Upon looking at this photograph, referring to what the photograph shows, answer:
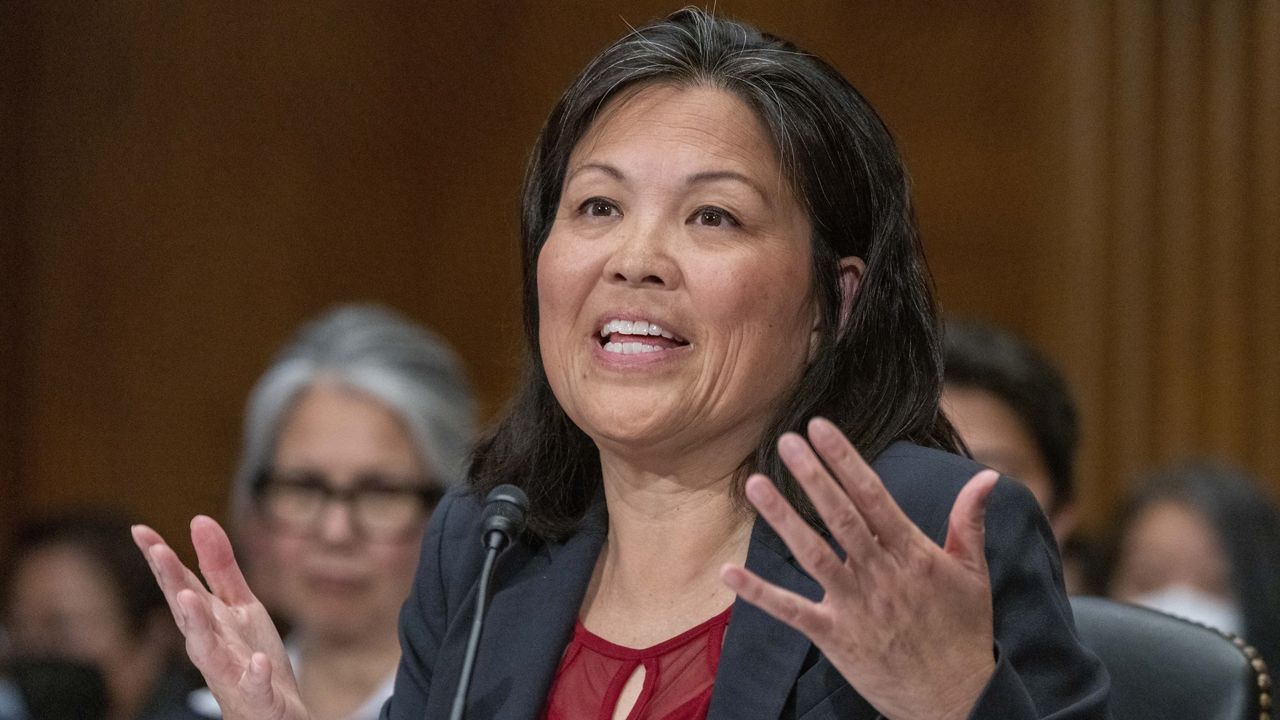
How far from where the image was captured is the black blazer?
1.73 meters

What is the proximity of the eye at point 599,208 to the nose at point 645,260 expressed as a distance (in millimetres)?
75

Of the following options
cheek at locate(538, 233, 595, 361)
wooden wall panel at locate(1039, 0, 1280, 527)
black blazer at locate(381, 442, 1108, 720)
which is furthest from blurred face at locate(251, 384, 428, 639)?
wooden wall panel at locate(1039, 0, 1280, 527)

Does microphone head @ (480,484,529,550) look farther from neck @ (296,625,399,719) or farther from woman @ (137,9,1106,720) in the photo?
neck @ (296,625,399,719)

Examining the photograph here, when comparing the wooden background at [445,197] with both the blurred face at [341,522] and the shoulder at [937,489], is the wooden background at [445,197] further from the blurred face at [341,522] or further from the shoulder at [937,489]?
the shoulder at [937,489]

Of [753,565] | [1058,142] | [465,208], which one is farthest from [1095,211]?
[753,565]

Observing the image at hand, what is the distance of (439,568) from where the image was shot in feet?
7.20

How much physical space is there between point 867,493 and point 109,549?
10.6 ft

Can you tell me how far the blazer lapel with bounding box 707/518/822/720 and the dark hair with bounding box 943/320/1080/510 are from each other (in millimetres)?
1696

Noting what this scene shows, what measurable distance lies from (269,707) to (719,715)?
0.53 metres

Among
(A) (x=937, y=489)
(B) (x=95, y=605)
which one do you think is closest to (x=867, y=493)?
(A) (x=937, y=489)

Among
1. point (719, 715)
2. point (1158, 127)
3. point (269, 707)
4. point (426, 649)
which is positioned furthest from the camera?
point (1158, 127)

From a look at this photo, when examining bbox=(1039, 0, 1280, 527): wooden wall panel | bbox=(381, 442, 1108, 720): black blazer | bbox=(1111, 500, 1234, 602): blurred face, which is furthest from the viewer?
bbox=(1039, 0, 1280, 527): wooden wall panel

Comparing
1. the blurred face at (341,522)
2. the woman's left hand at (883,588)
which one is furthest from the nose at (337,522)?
the woman's left hand at (883,588)

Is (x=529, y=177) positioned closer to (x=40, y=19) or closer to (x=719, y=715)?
(x=719, y=715)
